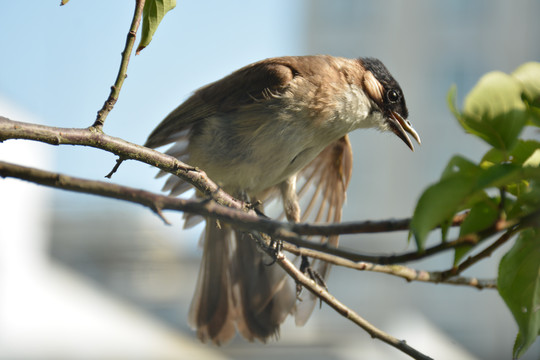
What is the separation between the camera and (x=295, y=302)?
8.38 feet

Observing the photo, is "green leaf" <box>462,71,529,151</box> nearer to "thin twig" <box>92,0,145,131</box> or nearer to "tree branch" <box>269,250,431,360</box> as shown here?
"tree branch" <box>269,250,431,360</box>

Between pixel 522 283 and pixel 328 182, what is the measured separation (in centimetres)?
221

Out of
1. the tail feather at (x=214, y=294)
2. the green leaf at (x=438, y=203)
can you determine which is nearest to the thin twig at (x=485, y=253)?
the green leaf at (x=438, y=203)

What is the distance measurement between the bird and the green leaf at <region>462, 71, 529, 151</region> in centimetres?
164

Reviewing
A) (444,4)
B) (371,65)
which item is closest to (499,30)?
(444,4)

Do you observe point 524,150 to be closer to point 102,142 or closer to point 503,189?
point 503,189

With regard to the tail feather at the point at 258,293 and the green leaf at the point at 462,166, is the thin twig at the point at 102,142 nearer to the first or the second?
the green leaf at the point at 462,166

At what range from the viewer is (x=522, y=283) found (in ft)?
2.59

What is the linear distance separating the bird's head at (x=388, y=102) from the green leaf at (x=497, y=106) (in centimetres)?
193

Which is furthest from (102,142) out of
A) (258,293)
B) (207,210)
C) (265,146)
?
(258,293)

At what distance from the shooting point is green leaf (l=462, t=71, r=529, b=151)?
665 mm

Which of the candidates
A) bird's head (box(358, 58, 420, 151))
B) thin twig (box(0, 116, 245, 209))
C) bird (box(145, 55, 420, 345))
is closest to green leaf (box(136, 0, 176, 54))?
thin twig (box(0, 116, 245, 209))

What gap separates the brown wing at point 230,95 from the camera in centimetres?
239

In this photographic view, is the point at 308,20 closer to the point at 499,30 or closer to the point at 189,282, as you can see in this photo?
the point at 499,30
